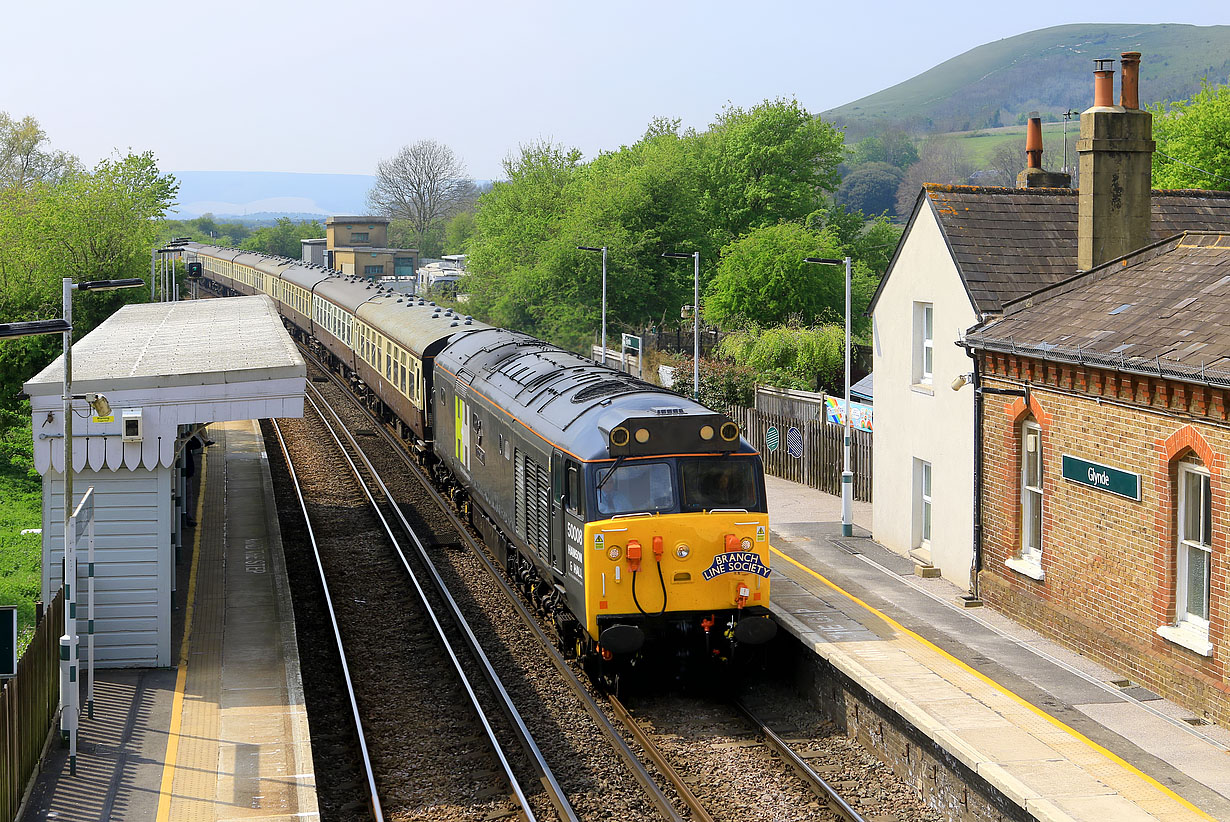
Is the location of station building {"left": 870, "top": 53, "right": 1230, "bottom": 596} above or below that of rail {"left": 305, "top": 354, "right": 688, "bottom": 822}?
above

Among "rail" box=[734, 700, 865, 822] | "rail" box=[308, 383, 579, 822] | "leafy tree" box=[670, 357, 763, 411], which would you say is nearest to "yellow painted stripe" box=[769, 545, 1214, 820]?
"rail" box=[734, 700, 865, 822]

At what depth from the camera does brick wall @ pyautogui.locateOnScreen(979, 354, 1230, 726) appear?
11562 millimetres

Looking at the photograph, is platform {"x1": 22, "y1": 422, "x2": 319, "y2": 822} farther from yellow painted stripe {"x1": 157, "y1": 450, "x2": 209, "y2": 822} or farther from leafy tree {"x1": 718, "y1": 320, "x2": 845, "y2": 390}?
leafy tree {"x1": 718, "y1": 320, "x2": 845, "y2": 390}

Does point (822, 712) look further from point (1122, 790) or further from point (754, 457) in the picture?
point (1122, 790)

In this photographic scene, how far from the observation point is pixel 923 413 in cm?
1811

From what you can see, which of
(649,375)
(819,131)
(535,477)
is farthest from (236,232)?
(535,477)

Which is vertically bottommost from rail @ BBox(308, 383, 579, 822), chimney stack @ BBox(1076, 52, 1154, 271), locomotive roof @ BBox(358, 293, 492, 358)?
rail @ BBox(308, 383, 579, 822)

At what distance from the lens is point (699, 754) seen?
39.5 feet

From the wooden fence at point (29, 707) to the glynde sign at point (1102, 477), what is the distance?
35.6ft

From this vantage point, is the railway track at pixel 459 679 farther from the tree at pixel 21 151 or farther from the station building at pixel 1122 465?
the tree at pixel 21 151

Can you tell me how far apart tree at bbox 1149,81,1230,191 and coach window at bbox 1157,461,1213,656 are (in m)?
34.0

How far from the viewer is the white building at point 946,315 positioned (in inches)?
664

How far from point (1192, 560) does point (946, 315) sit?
616cm

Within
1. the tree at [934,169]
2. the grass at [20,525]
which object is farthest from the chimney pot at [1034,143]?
the tree at [934,169]
